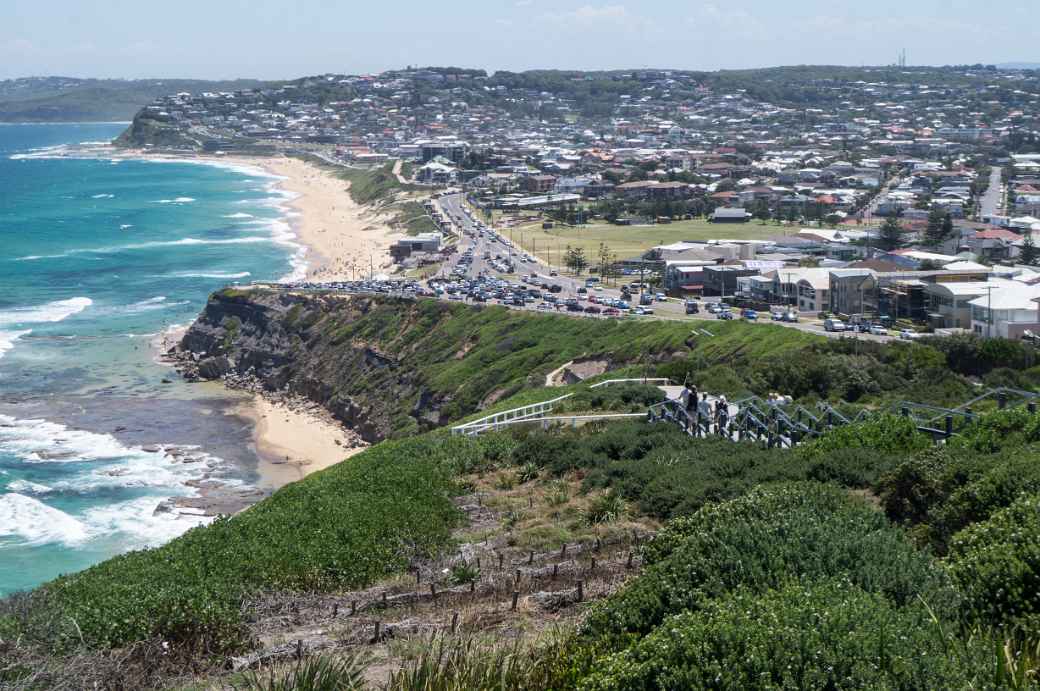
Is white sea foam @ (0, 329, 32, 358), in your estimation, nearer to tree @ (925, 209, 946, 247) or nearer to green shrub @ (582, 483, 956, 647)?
green shrub @ (582, 483, 956, 647)

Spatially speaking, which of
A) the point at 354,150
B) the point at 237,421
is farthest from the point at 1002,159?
the point at 237,421

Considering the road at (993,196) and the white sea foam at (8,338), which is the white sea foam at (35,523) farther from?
the road at (993,196)

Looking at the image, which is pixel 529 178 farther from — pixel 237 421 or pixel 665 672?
pixel 665 672

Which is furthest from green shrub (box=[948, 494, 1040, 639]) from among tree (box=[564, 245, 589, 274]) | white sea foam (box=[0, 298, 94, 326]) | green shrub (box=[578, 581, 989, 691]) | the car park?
white sea foam (box=[0, 298, 94, 326])

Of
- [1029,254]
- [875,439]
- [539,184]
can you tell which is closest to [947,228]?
[1029,254]

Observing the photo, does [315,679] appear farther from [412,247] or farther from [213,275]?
[412,247]

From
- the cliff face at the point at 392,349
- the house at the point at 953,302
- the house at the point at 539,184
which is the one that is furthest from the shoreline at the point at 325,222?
the house at the point at 953,302
